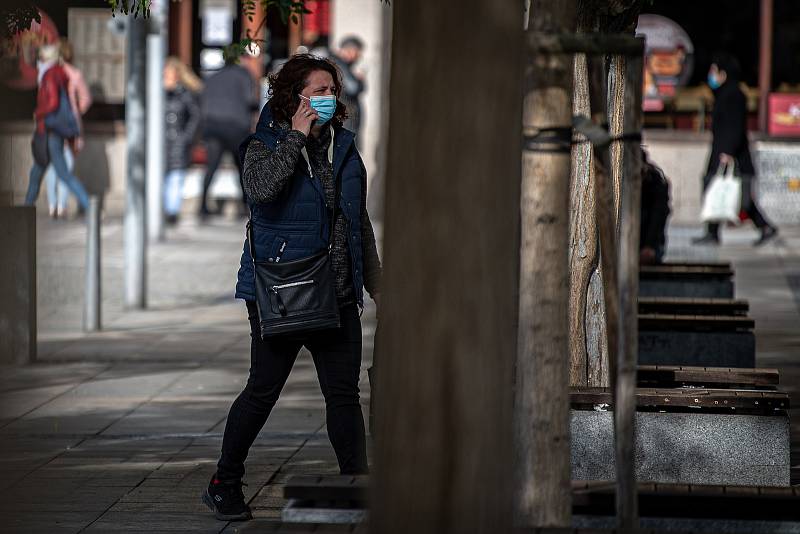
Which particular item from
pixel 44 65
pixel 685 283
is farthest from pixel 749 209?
pixel 44 65

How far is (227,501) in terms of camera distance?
5.66 m

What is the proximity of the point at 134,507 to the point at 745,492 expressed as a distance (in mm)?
2459

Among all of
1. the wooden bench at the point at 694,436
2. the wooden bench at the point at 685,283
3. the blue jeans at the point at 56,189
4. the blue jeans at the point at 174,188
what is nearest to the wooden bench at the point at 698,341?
the wooden bench at the point at 685,283

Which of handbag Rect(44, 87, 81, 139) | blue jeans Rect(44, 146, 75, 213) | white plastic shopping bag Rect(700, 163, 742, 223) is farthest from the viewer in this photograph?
blue jeans Rect(44, 146, 75, 213)

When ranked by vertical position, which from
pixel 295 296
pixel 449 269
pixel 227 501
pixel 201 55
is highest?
pixel 201 55

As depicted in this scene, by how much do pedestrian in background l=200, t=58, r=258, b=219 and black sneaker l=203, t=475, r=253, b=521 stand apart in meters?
13.0

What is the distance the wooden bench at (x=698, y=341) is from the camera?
7.71m

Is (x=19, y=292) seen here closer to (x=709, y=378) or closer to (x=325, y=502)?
(x=709, y=378)

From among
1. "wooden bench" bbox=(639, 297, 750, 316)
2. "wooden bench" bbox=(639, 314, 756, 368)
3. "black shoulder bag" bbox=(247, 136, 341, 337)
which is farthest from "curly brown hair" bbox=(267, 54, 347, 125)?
"wooden bench" bbox=(639, 297, 750, 316)

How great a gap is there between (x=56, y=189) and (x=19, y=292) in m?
8.31

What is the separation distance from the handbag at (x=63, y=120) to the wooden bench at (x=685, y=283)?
899cm

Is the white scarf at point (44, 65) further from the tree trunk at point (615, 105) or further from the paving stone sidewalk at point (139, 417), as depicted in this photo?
the tree trunk at point (615, 105)

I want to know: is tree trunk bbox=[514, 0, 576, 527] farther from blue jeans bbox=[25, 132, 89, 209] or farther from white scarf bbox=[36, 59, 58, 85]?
white scarf bbox=[36, 59, 58, 85]

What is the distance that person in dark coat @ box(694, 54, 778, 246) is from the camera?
52.0 feet
